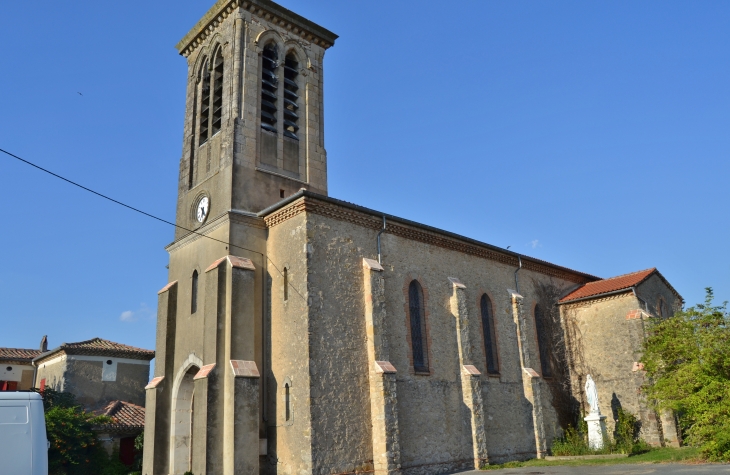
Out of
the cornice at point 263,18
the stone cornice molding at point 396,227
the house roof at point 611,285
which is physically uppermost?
the cornice at point 263,18

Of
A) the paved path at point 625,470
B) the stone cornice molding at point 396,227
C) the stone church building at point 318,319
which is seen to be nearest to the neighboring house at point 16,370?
the stone church building at point 318,319

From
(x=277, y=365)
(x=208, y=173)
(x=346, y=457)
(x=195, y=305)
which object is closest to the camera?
(x=346, y=457)

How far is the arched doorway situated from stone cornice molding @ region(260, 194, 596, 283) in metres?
5.85

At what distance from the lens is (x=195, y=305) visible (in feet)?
65.2

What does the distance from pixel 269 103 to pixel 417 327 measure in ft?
32.5

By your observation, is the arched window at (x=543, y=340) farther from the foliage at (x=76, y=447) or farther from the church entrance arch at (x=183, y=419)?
the foliage at (x=76, y=447)

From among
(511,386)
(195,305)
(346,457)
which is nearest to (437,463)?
(346,457)

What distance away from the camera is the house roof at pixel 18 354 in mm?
33938

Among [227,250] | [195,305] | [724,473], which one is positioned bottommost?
[724,473]

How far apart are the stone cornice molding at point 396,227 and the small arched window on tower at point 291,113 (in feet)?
11.1

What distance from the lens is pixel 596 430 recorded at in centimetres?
2230

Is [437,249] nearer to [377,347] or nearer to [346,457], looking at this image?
[377,347]

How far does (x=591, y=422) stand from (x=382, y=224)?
444 inches

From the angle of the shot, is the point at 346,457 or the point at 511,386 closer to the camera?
the point at 346,457
